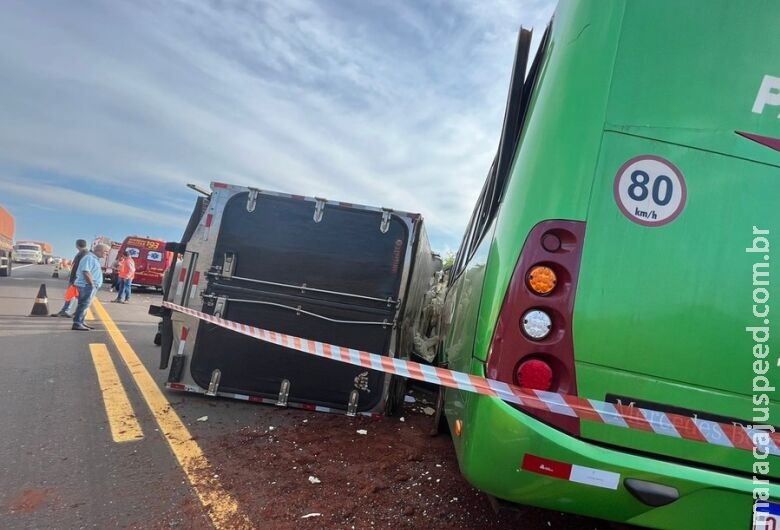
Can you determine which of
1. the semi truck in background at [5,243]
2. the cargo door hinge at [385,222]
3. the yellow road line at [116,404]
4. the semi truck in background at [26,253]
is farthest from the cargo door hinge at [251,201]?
the semi truck in background at [26,253]

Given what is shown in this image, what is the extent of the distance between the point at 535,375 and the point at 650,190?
34.6 inches

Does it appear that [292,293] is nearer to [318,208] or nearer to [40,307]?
[318,208]

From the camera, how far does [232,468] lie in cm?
337

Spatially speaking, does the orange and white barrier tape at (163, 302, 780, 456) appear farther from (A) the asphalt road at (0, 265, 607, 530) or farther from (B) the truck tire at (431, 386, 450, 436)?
(B) the truck tire at (431, 386, 450, 436)

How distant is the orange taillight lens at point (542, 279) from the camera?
5.93 ft

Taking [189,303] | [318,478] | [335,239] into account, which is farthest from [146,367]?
[318,478]

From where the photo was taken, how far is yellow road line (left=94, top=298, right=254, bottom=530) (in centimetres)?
269

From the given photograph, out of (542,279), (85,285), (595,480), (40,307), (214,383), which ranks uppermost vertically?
(542,279)

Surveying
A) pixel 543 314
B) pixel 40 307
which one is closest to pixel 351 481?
pixel 543 314

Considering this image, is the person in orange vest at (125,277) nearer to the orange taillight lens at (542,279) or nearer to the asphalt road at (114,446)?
A: the asphalt road at (114,446)

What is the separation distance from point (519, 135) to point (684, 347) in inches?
49.9

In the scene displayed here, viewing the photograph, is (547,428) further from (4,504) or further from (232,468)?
(4,504)

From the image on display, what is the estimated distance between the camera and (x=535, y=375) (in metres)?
1.80

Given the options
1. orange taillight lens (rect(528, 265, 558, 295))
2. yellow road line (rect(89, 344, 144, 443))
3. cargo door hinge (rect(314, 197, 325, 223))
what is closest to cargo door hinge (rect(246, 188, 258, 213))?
cargo door hinge (rect(314, 197, 325, 223))
